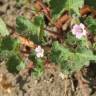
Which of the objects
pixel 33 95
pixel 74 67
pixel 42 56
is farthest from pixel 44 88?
pixel 74 67

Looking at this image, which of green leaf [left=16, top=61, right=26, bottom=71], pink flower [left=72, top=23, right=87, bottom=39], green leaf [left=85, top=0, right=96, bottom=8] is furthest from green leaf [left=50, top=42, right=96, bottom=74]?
green leaf [left=85, top=0, right=96, bottom=8]

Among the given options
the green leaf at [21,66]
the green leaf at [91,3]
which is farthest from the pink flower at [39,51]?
the green leaf at [91,3]

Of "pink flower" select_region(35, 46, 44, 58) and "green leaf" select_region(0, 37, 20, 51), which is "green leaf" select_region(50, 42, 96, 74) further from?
"green leaf" select_region(0, 37, 20, 51)

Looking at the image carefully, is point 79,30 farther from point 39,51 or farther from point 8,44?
point 8,44

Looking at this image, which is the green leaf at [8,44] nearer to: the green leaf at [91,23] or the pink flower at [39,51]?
the pink flower at [39,51]

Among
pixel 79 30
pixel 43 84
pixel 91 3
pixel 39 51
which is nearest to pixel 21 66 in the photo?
pixel 39 51

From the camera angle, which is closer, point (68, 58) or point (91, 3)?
point (68, 58)

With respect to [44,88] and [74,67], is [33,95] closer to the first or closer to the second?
[44,88]

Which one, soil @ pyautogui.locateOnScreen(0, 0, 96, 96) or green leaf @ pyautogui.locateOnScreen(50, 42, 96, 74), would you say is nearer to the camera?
green leaf @ pyautogui.locateOnScreen(50, 42, 96, 74)
